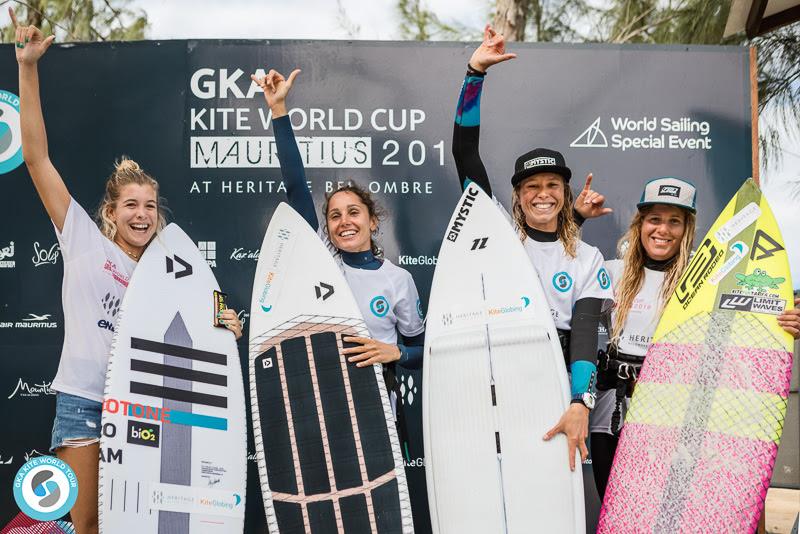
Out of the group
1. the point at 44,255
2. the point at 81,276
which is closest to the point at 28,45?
the point at 81,276

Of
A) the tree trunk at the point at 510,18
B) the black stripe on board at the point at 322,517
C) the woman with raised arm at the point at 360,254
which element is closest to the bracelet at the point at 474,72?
the woman with raised arm at the point at 360,254

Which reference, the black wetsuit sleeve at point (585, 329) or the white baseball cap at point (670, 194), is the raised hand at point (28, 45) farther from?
the white baseball cap at point (670, 194)

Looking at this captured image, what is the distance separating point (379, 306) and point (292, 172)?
0.71m

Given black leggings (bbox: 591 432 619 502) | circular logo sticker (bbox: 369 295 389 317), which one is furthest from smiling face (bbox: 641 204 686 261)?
circular logo sticker (bbox: 369 295 389 317)

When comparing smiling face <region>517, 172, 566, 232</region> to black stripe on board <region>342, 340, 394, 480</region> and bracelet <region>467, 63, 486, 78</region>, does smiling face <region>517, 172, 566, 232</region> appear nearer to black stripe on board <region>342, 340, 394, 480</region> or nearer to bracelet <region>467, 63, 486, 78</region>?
bracelet <region>467, 63, 486, 78</region>

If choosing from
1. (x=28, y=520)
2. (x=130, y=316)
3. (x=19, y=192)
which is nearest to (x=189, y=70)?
(x=19, y=192)

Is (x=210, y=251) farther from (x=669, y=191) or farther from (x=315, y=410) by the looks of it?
(x=669, y=191)

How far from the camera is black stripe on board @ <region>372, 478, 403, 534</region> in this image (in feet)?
10.4

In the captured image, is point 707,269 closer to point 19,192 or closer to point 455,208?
point 455,208

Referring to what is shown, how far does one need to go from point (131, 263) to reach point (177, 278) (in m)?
0.21

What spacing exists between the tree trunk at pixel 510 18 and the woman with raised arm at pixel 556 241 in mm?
2849

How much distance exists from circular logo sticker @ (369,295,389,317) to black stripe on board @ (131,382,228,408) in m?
0.77

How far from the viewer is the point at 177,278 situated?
135 inches

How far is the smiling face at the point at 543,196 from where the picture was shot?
341cm
